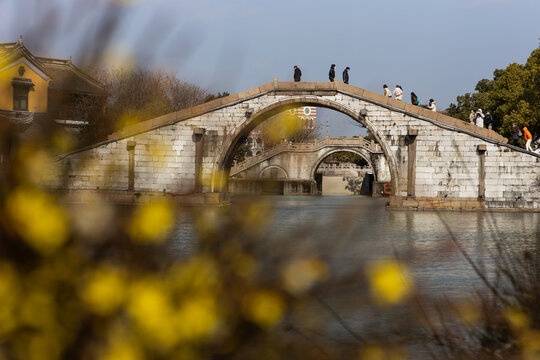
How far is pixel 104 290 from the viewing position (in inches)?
57.9

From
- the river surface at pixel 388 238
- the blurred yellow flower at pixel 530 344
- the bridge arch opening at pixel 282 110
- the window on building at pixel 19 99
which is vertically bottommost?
the blurred yellow flower at pixel 530 344

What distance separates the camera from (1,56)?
135 centimetres

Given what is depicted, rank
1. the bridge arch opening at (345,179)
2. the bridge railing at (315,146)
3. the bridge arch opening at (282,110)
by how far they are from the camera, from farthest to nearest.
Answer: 1. the bridge arch opening at (345,179)
2. the bridge railing at (315,146)
3. the bridge arch opening at (282,110)

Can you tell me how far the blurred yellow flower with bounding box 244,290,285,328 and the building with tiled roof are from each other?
2.01 ft

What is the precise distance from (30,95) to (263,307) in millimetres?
747

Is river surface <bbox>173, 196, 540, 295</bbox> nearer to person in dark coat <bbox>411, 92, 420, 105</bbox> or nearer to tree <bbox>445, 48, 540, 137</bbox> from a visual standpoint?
person in dark coat <bbox>411, 92, 420, 105</bbox>

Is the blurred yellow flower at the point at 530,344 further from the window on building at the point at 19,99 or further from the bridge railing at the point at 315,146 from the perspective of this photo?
the bridge railing at the point at 315,146

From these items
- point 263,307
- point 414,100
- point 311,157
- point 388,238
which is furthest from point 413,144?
point 311,157

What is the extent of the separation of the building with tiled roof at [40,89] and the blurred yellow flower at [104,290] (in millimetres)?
338

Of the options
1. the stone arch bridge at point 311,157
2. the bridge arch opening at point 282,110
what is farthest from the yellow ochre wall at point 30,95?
the stone arch bridge at point 311,157

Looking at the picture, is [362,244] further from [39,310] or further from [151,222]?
[39,310]

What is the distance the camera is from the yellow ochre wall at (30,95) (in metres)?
1.33

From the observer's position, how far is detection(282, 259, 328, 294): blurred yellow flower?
171cm

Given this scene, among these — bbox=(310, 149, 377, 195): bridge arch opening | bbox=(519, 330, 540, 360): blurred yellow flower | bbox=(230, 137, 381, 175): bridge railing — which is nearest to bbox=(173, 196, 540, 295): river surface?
bbox=(519, 330, 540, 360): blurred yellow flower
